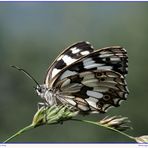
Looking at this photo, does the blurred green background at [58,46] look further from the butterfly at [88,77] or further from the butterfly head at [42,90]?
the butterfly head at [42,90]

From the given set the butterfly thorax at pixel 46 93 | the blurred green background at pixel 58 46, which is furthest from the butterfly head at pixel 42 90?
the blurred green background at pixel 58 46

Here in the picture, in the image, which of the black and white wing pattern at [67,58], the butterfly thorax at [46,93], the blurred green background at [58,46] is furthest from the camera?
the blurred green background at [58,46]

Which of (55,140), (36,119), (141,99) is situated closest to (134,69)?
(141,99)

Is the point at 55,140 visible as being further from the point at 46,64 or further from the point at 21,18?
the point at 21,18

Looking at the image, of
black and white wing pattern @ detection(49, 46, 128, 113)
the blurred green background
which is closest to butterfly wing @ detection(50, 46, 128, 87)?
black and white wing pattern @ detection(49, 46, 128, 113)

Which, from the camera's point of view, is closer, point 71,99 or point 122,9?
point 71,99

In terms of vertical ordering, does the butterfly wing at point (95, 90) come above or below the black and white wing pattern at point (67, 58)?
below

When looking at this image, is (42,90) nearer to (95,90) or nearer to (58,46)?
(95,90)
